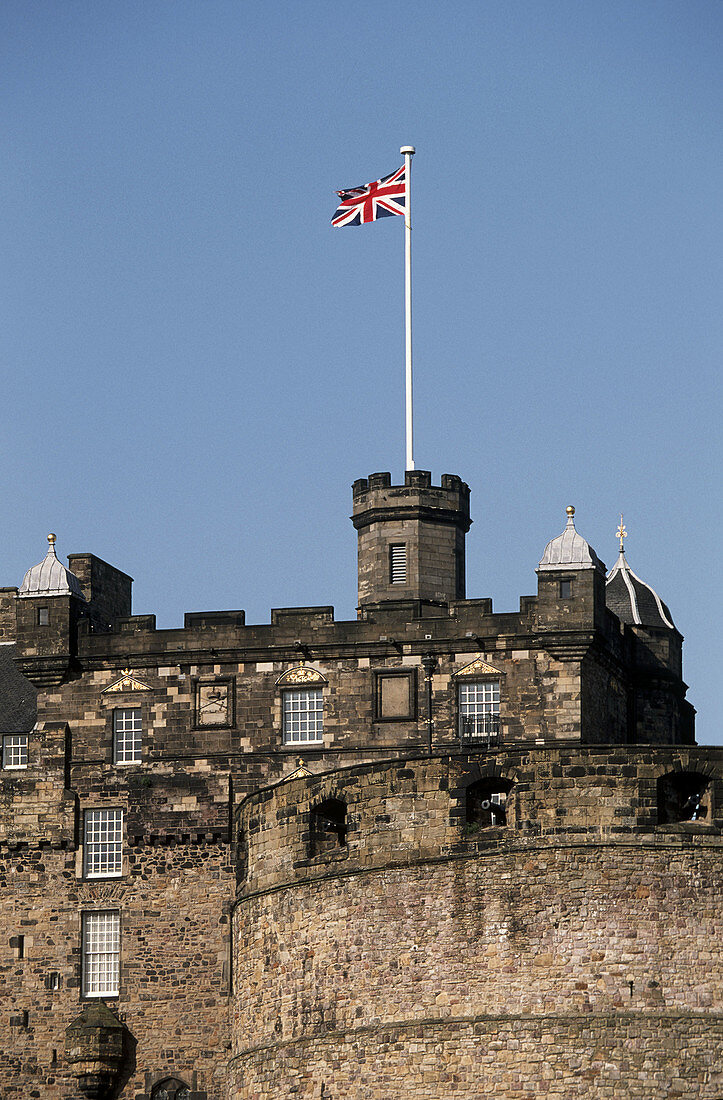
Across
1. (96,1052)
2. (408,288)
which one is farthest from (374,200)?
(96,1052)

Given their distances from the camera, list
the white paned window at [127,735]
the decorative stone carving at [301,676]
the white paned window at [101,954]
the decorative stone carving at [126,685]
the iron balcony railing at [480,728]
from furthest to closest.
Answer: the decorative stone carving at [126,685] → the white paned window at [127,735] → the decorative stone carving at [301,676] → the iron balcony railing at [480,728] → the white paned window at [101,954]

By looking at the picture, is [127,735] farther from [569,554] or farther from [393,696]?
[569,554]

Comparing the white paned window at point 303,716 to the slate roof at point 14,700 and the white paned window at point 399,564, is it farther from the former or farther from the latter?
the slate roof at point 14,700

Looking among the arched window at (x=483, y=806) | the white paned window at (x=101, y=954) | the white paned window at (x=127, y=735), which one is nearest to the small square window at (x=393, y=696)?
the white paned window at (x=127, y=735)

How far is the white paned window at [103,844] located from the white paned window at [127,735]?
145 centimetres

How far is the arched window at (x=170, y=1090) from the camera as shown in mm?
60312

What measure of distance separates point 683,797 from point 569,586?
1302 centimetres

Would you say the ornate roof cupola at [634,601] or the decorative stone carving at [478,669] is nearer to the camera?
the decorative stone carving at [478,669]

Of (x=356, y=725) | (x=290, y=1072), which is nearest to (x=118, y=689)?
(x=356, y=725)

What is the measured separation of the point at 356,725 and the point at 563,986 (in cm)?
1485

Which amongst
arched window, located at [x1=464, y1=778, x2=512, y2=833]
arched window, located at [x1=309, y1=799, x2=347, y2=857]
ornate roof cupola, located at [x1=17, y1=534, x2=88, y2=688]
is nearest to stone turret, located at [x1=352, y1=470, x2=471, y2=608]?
ornate roof cupola, located at [x1=17, y1=534, x2=88, y2=688]

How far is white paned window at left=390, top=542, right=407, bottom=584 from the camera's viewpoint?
6638 centimetres

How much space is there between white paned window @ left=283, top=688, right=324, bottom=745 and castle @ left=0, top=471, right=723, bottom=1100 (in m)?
0.06

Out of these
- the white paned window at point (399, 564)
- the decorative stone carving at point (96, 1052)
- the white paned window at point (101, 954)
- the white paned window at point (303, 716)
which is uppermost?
the white paned window at point (399, 564)
